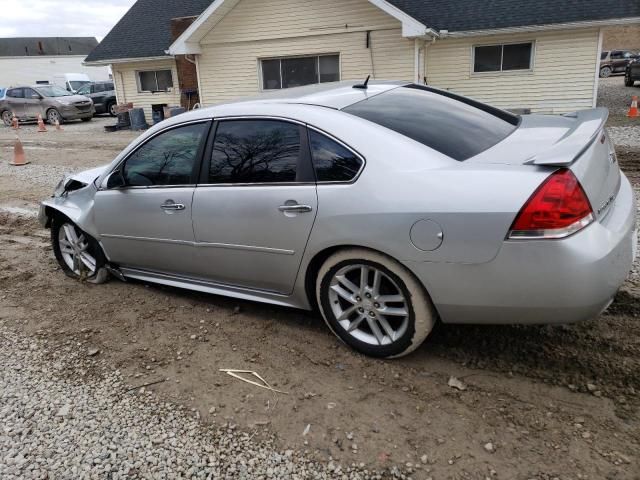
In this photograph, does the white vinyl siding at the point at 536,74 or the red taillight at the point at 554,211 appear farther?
the white vinyl siding at the point at 536,74

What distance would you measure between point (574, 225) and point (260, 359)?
2011 millimetres

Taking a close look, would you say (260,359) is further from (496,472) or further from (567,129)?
(567,129)

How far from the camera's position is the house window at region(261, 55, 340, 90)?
16.1 m

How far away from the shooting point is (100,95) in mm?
25281

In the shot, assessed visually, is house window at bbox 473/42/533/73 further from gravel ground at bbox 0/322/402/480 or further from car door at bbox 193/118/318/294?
gravel ground at bbox 0/322/402/480

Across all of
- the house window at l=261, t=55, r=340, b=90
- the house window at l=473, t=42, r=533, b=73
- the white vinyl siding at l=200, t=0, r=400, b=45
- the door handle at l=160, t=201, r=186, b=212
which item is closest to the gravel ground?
the door handle at l=160, t=201, r=186, b=212

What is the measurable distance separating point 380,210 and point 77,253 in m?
3.20

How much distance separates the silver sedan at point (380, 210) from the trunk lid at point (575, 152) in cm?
2

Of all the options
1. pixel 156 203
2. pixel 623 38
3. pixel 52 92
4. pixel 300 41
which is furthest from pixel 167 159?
pixel 623 38

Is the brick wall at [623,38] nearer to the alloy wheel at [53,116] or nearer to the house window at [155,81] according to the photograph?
the house window at [155,81]

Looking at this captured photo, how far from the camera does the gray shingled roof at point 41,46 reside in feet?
193

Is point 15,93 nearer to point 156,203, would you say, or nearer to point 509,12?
point 509,12

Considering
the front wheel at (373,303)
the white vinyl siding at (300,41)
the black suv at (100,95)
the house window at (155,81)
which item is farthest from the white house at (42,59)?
the front wheel at (373,303)

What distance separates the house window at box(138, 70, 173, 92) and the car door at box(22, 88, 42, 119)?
209 inches
